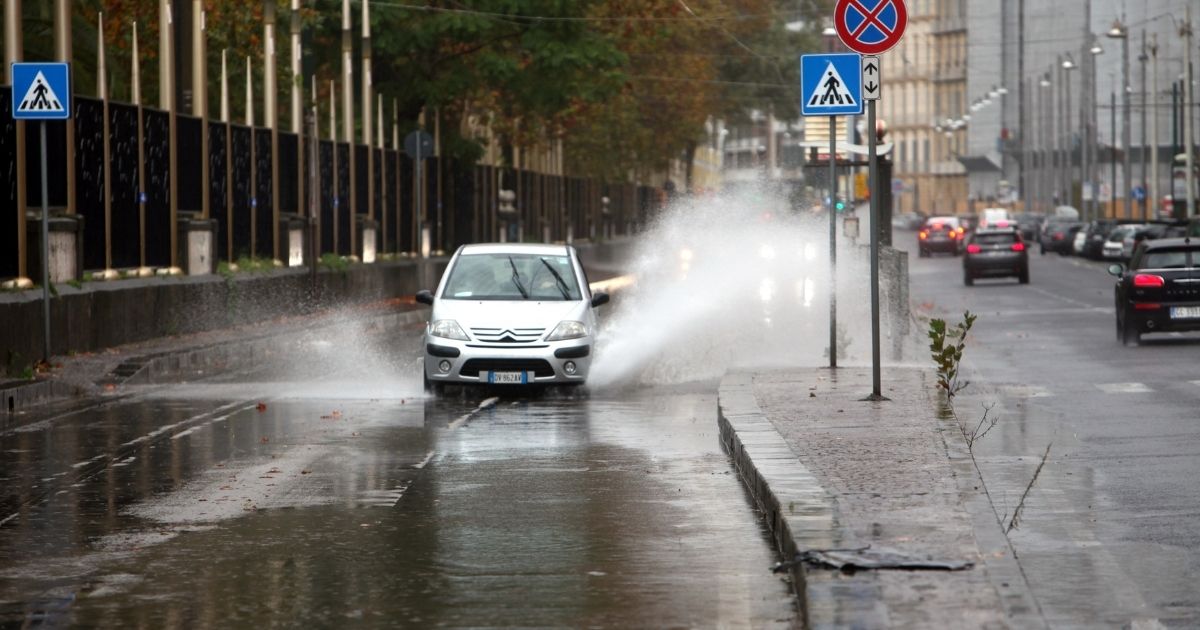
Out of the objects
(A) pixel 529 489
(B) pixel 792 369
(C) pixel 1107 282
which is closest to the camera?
(A) pixel 529 489

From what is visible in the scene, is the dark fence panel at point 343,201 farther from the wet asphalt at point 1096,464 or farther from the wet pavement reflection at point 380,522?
the wet pavement reflection at point 380,522

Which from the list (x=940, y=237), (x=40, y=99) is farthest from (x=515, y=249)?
(x=940, y=237)

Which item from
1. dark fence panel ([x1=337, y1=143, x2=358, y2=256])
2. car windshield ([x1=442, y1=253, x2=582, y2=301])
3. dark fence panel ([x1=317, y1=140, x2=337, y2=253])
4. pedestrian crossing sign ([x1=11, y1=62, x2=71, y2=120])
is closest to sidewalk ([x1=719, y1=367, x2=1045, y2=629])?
car windshield ([x1=442, y1=253, x2=582, y2=301])

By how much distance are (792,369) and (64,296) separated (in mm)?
8357

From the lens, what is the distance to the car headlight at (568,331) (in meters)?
21.2

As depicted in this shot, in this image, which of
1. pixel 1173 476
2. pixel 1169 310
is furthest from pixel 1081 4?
pixel 1173 476

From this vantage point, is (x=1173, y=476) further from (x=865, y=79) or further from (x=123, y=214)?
(x=123, y=214)

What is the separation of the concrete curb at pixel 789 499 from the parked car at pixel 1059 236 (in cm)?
7689

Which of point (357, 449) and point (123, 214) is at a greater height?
point (123, 214)

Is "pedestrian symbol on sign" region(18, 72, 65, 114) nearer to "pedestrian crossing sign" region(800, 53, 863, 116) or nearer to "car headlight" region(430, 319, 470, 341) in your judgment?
"car headlight" region(430, 319, 470, 341)

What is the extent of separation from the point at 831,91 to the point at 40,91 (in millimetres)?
8486

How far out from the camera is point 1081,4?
13075cm

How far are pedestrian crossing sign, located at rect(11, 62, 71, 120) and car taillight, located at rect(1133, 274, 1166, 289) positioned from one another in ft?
47.9

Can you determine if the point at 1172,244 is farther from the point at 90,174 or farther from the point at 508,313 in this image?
the point at 90,174
